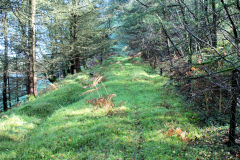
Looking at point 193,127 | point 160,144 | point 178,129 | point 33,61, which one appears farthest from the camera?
point 33,61

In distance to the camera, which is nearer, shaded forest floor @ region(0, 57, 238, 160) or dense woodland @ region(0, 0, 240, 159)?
dense woodland @ region(0, 0, 240, 159)

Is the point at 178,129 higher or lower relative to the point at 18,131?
higher

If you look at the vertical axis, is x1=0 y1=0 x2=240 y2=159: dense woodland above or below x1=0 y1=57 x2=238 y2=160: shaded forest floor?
above

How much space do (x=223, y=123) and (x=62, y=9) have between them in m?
12.2

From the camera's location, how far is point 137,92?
10188mm

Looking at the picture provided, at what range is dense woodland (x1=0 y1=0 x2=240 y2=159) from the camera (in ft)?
13.1

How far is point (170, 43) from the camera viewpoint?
42.0ft

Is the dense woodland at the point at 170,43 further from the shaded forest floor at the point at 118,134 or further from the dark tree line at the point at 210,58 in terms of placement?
the shaded forest floor at the point at 118,134

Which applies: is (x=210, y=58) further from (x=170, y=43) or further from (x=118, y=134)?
(x=170, y=43)

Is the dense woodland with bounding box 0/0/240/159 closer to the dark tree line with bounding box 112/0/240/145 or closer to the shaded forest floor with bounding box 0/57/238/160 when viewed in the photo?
the dark tree line with bounding box 112/0/240/145

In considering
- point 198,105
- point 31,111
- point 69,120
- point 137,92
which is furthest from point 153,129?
point 31,111

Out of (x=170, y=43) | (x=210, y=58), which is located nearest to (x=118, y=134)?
(x=210, y=58)

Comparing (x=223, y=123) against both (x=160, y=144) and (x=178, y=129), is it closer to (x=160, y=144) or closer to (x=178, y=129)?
(x=178, y=129)

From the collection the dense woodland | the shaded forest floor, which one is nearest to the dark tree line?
the dense woodland
